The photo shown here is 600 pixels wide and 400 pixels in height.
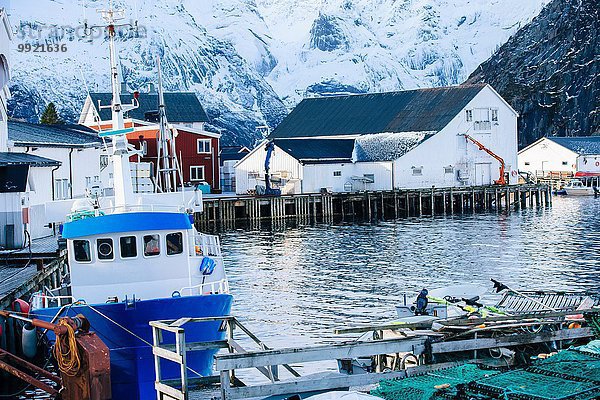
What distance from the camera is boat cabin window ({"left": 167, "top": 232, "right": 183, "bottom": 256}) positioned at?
23.3 meters

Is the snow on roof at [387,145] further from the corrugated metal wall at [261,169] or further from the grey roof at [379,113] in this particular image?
the corrugated metal wall at [261,169]

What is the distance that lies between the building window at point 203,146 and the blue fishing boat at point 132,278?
53.1 metres

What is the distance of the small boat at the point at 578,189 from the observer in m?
97.2

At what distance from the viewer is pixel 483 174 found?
81000 mm

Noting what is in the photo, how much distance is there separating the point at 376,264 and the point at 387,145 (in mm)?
34682

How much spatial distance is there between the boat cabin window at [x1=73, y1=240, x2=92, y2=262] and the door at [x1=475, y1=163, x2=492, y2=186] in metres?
60.2

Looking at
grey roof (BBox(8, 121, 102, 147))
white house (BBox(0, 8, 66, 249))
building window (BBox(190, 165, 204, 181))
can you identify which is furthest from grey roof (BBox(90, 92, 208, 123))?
white house (BBox(0, 8, 66, 249))

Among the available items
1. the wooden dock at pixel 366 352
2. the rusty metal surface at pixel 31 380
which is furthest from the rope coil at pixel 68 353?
the wooden dock at pixel 366 352

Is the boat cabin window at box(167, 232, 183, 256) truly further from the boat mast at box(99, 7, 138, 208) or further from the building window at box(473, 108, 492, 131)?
the building window at box(473, 108, 492, 131)

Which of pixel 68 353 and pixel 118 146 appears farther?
pixel 118 146

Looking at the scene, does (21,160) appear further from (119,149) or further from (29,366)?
(29,366)

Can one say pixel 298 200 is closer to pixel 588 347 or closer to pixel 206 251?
pixel 206 251

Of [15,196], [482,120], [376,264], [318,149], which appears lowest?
[376,264]

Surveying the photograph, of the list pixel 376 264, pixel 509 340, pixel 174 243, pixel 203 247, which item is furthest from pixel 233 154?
pixel 509 340
